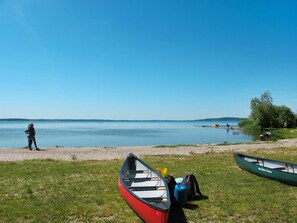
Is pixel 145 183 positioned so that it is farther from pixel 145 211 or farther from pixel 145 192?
pixel 145 211

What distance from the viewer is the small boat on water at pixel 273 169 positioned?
11.2 metres

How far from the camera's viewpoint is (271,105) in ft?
249

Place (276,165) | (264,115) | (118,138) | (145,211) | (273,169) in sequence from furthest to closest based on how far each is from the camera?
(264,115) < (118,138) < (276,165) < (273,169) < (145,211)

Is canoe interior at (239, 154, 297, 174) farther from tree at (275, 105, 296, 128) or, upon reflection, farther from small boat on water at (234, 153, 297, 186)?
tree at (275, 105, 296, 128)

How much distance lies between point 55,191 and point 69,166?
5.36 metres

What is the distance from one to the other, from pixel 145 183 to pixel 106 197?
1451 millimetres

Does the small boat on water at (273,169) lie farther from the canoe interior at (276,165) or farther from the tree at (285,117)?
the tree at (285,117)

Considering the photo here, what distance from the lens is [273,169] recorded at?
1188cm

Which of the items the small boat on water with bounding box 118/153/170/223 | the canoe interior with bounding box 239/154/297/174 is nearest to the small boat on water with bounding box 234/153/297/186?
the canoe interior with bounding box 239/154/297/174

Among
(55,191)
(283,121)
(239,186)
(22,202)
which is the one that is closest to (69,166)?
(55,191)

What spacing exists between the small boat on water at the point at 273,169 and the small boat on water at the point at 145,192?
15.6 ft

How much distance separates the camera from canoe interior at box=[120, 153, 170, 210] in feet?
26.7

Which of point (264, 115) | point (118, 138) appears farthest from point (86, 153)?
point (264, 115)

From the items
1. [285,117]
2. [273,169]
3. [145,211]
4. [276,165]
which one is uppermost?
[285,117]
